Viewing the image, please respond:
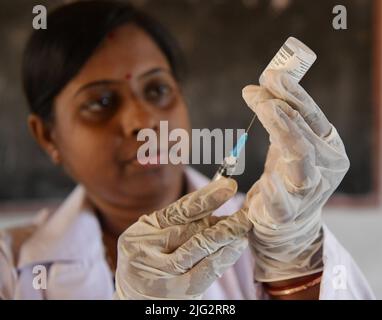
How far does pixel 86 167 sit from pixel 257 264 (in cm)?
36

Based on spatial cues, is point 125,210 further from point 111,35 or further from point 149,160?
point 111,35

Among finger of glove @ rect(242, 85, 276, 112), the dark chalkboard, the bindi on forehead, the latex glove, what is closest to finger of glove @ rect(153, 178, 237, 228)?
the latex glove

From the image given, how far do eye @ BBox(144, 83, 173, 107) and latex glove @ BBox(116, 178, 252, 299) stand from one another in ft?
0.82

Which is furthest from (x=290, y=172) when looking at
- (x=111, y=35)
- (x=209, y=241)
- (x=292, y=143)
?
A: (x=111, y=35)

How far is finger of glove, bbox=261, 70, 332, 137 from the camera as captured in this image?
0.79m

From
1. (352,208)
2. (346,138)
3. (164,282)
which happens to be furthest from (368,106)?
(164,282)

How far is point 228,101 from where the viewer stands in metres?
1.09

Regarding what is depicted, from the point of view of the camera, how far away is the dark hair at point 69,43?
101cm

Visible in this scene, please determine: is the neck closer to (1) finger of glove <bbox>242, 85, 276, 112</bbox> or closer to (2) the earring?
(2) the earring

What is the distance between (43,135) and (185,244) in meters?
0.39

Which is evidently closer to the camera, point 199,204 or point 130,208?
point 199,204

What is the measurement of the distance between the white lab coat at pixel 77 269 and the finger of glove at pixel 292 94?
24 cm

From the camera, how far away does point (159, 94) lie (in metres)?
1.04
